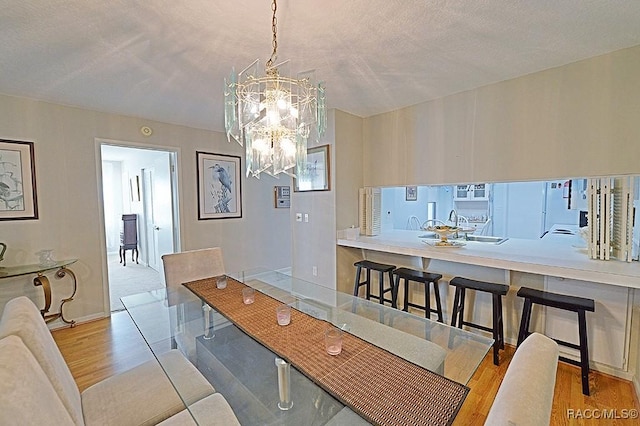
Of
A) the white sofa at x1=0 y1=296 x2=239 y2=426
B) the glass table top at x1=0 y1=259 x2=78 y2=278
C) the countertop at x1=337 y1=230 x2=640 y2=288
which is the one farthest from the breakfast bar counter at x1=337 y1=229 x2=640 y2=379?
the glass table top at x1=0 y1=259 x2=78 y2=278

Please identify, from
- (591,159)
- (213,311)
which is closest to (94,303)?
(213,311)

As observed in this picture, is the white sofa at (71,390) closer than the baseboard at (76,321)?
Yes

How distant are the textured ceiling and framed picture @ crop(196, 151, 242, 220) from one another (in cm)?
146

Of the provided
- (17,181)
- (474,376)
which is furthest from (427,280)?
(17,181)

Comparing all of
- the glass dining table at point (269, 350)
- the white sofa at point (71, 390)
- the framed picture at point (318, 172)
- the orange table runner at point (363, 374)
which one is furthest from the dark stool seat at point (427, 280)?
the white sofa at point (71, 390)

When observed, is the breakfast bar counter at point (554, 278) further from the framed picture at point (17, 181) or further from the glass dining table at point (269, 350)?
the framed picture at point (17, 181)

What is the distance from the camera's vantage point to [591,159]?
223cm

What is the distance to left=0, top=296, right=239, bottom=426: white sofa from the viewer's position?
0.79 m

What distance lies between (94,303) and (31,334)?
2.79 meters

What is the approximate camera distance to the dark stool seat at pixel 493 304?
2316mm

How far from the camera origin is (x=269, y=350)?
4.31ft

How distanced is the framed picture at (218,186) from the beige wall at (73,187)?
0.40 ft

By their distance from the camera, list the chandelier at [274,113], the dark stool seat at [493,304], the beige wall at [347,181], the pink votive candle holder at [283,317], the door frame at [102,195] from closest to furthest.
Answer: the pink votive candle holder at [283,317]
the chandelier at [274,113]
the dark stool seat at [493,304]
the door frame at [102,195]
the beige wall at [347,181]

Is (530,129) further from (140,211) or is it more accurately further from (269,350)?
(140,211)
